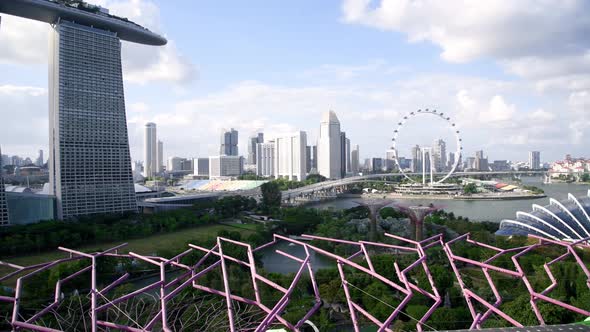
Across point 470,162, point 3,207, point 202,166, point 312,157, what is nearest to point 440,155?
point 470,162

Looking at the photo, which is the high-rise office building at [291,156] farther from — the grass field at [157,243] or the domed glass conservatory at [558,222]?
the domed glass conservatory at [558,222]

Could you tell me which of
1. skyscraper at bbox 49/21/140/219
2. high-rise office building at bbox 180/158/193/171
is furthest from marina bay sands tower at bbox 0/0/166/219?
high-rise office building at bbox 180/158/193/171

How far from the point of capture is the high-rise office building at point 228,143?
102 meters

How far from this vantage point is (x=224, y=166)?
8250cm

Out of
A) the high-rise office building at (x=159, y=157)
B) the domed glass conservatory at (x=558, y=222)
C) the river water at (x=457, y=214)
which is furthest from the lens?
the high-rise office building at (x=159, y=157)

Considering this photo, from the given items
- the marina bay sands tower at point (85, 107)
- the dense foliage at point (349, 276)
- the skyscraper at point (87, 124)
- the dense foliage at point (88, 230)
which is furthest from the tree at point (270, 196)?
the skyscraper at point (87, 124)

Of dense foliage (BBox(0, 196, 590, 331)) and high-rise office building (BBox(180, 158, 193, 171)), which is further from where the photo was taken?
high-rise office building (BBox(180, 158, 193, 171))

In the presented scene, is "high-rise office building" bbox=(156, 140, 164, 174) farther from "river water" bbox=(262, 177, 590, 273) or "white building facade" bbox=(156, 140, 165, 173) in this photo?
"river water" bbox=(262, 177, 590, 273)

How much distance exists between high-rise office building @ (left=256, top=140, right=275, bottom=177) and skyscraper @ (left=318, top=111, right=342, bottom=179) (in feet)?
38.6

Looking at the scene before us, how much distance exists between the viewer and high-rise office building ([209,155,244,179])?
270 feet

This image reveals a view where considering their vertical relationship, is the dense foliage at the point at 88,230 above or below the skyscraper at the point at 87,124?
below

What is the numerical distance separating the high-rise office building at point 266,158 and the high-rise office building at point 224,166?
4.08m

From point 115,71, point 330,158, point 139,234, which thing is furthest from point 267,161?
point 139,234

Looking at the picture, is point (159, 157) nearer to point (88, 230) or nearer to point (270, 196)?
point (270, 196)
